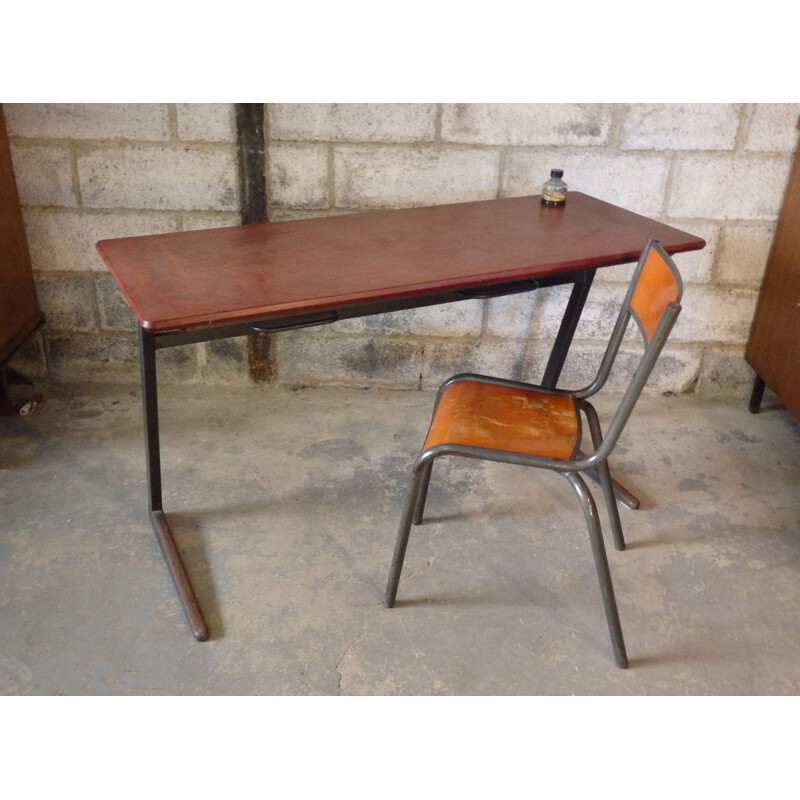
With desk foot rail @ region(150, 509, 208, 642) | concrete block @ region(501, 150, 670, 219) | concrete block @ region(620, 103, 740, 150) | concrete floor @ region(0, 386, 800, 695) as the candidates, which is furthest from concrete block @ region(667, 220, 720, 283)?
desk foot rail @ region(150, 509, 208, 642)

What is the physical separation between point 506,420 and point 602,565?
0.41 meters

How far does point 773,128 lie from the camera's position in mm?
2676

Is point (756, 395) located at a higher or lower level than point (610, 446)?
lower

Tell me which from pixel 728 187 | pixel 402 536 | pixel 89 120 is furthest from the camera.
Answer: pixel 728 187

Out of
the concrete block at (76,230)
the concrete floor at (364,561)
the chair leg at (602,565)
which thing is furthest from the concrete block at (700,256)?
the concrete block at (76,230)

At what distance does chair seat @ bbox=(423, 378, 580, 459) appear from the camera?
186 cm

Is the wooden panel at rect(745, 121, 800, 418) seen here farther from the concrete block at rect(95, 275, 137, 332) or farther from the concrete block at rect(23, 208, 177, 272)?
the concrete block at rect(95, 275, 137, 332)

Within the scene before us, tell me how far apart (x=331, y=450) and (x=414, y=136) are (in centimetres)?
110

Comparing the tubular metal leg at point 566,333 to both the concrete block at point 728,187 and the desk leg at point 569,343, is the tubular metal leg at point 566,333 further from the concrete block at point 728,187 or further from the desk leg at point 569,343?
the concrete block at point 728,187

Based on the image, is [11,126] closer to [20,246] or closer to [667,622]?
[20,246]

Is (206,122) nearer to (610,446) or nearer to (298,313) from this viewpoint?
(298,313)

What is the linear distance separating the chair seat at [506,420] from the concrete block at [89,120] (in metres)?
1.41

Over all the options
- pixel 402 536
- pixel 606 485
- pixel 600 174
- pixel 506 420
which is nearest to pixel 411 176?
pixel 600 174

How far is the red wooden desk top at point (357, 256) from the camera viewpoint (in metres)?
1.74
